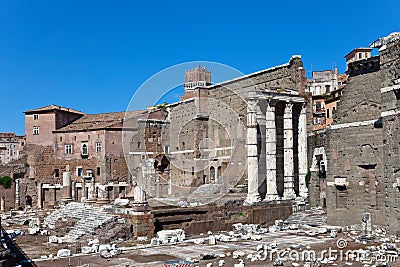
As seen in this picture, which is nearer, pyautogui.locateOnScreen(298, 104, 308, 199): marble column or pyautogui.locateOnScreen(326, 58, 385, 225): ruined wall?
pyautogui.locateOnScreen(326, 58, 385, 225): ruined wall

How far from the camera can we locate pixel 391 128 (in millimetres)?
17484

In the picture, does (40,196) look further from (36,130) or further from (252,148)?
(252,148)

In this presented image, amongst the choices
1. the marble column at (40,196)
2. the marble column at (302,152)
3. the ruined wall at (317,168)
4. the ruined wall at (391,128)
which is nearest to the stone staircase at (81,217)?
the ruined wall at (317,168)

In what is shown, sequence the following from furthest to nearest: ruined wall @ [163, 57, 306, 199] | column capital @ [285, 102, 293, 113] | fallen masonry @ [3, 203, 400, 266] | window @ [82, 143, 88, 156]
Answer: window @ [82, 143, 88, 156]
ruined wall @ [163, 57, 306, 199]
column capital @ [285, 102, 293, 113]
fallen masonry @ [3, 203, 400, 266]

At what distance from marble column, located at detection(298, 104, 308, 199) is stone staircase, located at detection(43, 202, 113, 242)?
11430 mm

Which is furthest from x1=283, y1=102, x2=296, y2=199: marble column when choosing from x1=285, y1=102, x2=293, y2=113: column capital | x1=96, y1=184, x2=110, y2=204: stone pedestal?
x1=96, y1=184, x2=110, y2=204: stone pedestal

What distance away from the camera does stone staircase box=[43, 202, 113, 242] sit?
70.6 ft

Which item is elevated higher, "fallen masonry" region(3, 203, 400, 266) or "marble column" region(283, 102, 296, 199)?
"marble column" region(283, 102, 296, 199)

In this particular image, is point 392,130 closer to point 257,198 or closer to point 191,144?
point 257,198

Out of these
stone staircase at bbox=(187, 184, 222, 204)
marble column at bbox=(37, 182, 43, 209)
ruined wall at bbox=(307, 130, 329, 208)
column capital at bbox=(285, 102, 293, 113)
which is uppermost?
column capital at bbox=(285, 102, 293, 113)

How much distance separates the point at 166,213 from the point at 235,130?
47.3 feet

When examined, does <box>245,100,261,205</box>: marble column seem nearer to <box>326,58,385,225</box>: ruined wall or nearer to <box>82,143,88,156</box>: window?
<box>326,58,385,225</box>: ruined wall

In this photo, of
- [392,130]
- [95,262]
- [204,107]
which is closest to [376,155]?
[392,130]

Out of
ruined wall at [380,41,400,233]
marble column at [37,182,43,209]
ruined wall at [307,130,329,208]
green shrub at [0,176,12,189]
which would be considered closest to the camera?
ruined wall at [380,41,400,233]
